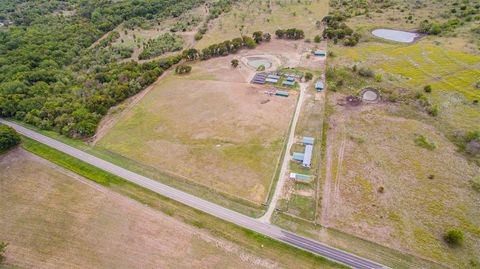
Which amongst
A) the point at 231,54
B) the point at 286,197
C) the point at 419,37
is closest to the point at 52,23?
the point at 231,54

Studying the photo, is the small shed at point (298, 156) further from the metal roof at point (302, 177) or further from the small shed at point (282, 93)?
the small shed at point (282, 93)

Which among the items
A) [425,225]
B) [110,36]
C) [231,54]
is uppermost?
[110,36]

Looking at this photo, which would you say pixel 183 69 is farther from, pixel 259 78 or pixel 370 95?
pixel 370 95

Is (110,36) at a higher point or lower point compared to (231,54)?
higher

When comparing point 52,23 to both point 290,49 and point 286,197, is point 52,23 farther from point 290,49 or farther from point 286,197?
point 286,197


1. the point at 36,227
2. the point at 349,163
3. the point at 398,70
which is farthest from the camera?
the point at 398,70

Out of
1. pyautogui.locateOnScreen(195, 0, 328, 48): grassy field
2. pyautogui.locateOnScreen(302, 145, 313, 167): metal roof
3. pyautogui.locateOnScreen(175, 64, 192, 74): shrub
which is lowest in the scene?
pyautogui.locateOnScreen(302, 145, 313, 167): metal roof

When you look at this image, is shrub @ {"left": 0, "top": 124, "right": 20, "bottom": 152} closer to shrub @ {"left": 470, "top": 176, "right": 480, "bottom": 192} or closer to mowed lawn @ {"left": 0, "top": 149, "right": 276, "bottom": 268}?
mowed lawn @ {"left": 0, "top": 149, "right": 276, "bottom": 268}

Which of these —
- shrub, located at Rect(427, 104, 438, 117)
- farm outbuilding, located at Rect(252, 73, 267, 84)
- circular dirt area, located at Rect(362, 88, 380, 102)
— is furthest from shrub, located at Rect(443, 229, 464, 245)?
farm outbuilding, located at Rect(252, 73, 267, 84)
